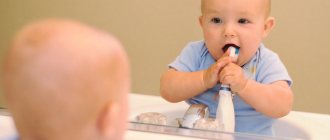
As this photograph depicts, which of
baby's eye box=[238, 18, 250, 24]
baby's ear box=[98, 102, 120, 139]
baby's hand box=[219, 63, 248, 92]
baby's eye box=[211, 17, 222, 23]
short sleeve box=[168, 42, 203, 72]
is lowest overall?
baby's ear box=[98, 102, 120, 139]

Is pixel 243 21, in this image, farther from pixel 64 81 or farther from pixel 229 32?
pixel 64 81

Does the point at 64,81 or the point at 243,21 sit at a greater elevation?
the point at 243,21

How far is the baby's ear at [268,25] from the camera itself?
2.10ft

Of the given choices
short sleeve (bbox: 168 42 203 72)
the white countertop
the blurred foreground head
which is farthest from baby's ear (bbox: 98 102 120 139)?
short sleeve (bbox: 168 42 203 72)

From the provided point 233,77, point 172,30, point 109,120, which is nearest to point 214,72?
point 233,77

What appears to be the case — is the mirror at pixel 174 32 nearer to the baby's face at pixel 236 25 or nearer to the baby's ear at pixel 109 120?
the baby's face at pixel 236 25

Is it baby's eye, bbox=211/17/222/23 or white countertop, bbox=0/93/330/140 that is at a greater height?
baby's eye, bbox=211/17/222/23

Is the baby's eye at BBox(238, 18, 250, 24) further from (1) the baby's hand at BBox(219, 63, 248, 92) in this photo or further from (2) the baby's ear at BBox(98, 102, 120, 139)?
(2) the baby's ear at BBox(98, 102, 120, 139)

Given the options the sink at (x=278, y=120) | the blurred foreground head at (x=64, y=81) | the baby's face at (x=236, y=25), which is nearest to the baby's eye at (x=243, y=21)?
the baby's face at (x=236, y=25)

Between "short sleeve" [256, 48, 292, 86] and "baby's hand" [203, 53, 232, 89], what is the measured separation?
69 millimetres

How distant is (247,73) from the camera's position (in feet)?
2.06

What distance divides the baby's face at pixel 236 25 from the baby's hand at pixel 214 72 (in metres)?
0.02

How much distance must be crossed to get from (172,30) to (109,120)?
0.38m

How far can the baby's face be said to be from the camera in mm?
595
